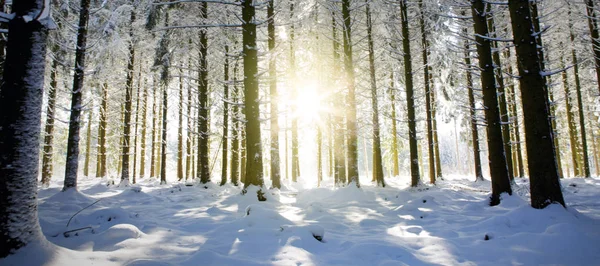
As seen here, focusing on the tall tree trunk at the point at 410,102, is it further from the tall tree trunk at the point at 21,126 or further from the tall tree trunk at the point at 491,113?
the tall tree trunk at the point at 21,126

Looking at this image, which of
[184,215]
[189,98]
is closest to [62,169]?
[189,98]

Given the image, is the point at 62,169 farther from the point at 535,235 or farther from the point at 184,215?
the point at 535,235

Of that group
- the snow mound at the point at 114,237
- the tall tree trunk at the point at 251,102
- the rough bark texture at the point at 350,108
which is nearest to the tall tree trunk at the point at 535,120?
the rough bark texture at the point at 350,108

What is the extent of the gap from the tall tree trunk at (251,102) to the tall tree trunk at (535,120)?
6410 mm

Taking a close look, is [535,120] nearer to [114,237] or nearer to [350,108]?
[350,108]

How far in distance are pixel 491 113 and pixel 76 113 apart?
1324 centimetres

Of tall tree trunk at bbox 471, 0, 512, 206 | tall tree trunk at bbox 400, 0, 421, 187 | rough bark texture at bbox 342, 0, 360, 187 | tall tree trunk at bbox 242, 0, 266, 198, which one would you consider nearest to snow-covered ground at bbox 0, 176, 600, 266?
tall tree trunk at bbox 471, 0, 512, 206

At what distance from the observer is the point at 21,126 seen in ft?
10.3

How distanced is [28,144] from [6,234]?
997 mm

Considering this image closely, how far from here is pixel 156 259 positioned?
10.8ft

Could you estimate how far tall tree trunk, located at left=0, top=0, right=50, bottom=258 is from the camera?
2977 millimetres

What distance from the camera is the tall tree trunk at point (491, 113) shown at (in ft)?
24.0

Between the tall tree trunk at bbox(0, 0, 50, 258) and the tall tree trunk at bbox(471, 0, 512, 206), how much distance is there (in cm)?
929

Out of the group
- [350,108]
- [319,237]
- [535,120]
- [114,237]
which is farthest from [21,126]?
[350,108]
